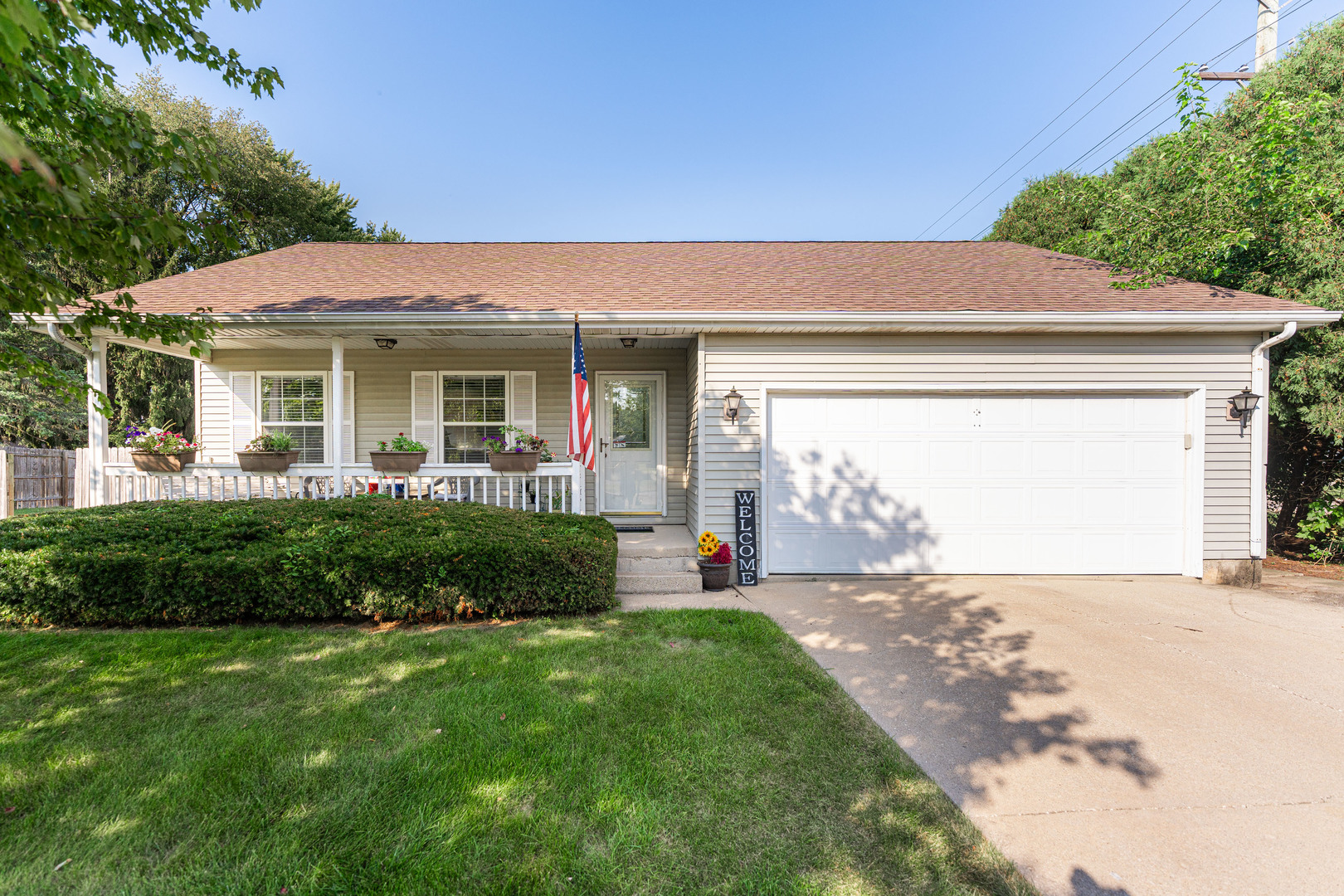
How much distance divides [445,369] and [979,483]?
716 centimetres

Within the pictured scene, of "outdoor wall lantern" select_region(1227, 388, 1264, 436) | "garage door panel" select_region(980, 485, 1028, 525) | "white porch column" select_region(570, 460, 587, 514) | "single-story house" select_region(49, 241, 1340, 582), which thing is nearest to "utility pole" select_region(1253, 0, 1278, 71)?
"single-story house" select_region(49, 241, 1340, 582)

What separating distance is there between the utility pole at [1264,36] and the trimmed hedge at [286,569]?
41.3 ft

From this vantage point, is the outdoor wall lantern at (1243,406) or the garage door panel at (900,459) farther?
the garage door panel at (900,459)

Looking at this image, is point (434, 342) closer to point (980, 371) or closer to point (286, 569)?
point (286, 569)

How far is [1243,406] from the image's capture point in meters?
5.62

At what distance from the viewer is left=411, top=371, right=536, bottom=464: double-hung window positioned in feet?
24.9

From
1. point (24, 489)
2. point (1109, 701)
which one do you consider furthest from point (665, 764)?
point (24, 489)

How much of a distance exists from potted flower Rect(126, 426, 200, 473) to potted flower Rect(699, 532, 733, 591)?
609cm

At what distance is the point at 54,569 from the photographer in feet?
13.2

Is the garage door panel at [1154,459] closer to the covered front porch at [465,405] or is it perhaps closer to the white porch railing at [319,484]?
the covered front porch at [465,405]

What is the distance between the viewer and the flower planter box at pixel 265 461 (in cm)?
615

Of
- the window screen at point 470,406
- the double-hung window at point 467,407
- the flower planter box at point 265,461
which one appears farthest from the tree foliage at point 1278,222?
the flower planter box at point 265,461

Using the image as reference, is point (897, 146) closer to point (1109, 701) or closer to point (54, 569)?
point (1109, 701)

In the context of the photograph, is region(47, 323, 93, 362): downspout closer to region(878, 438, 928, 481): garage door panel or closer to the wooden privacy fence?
the wooden privacy fence
